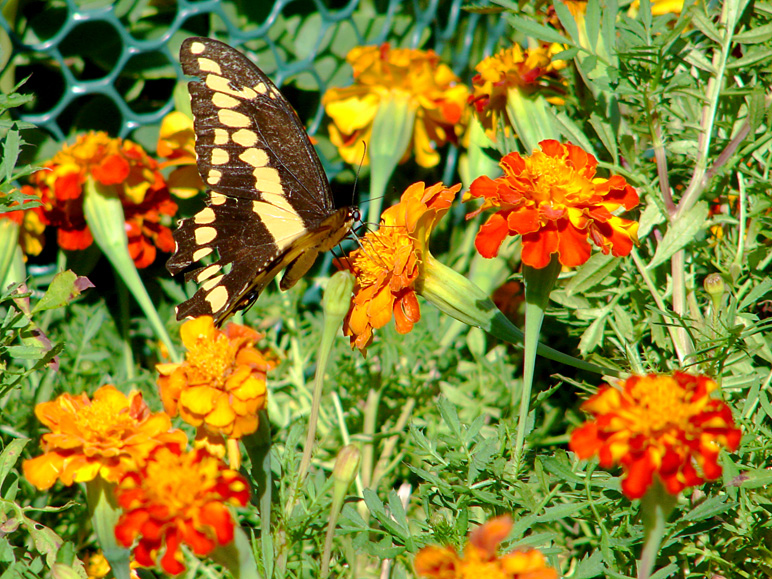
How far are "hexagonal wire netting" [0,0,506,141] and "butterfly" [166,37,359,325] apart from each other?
0.33m

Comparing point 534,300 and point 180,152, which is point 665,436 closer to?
point 534,300

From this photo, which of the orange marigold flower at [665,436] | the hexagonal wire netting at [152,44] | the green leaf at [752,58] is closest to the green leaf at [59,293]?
the orange marigold flower at [665,436]

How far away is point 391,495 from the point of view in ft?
2.34

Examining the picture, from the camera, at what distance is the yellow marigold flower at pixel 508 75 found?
102 centimetres

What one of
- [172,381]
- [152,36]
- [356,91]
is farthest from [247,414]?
[152,36]

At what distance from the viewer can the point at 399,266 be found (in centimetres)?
75

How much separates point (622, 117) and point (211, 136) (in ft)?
2.12

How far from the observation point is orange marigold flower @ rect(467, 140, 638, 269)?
2.25ft

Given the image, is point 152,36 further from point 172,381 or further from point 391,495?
point 391,495

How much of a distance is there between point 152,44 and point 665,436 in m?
1.30

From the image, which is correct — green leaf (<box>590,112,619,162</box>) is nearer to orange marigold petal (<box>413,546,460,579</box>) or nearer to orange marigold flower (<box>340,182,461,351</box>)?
orange marigold flower (<box>340,182,461,351</box>)

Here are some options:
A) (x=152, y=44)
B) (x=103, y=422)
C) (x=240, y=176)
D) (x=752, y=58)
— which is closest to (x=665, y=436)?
(x=103, y=422)

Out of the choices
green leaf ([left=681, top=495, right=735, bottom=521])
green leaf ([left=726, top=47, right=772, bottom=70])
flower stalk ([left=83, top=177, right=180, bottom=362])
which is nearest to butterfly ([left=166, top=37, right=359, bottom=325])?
flower stalk ([left=83, top=177, right=180, bottom=362])

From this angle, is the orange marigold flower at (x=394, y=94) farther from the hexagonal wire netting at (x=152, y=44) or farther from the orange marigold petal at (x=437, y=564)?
the orange marigold petal at (x=437, y=564)
